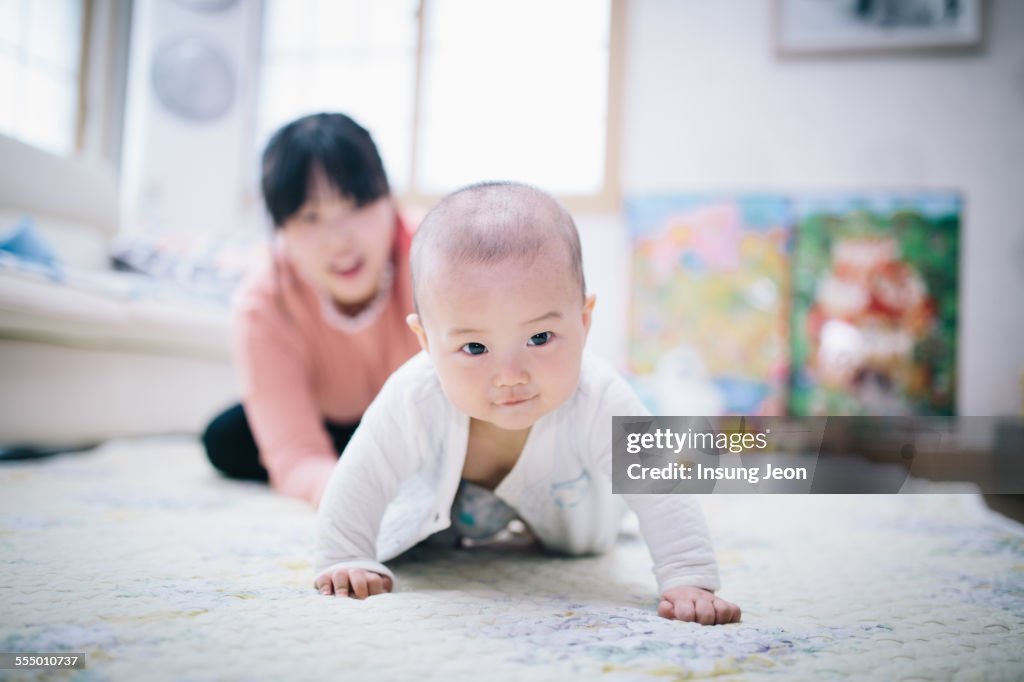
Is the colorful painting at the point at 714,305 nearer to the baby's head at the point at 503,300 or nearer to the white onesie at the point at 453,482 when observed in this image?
the white onesie at the point at 453,482

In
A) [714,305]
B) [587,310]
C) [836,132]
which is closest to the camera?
[587,310]

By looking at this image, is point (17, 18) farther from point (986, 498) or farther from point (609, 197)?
point (986, 498)

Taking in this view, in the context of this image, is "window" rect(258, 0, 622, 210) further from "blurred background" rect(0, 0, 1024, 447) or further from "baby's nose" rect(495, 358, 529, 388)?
"baby's nose" rect(495, 358, 529, 388)

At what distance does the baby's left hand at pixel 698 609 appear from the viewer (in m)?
0.62

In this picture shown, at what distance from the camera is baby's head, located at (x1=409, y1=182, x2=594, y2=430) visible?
2.10ft

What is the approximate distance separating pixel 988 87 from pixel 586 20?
1715 millimetres

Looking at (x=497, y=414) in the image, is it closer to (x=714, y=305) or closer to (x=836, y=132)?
(x=714, y=305)

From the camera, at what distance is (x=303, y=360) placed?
1312mm

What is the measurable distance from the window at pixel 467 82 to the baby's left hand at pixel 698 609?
8.62ft

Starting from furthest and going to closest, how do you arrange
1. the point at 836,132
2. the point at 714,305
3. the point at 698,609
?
1. the point at 836,132
2. the point at 714,305
3. the point at 698,609

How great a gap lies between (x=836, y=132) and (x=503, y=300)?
283cm

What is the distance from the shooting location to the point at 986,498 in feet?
5.83

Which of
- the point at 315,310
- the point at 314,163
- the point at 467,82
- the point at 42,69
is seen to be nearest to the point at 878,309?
the point at 467,82

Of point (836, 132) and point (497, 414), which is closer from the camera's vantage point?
point (497, 414)
